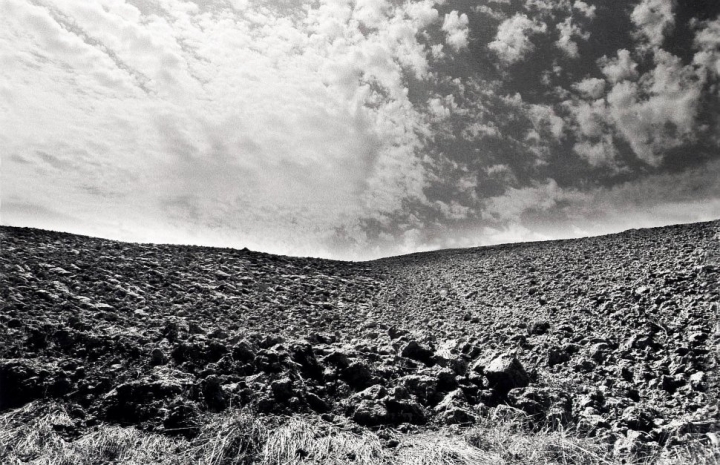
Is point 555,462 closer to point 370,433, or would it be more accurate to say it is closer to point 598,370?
point 370,433

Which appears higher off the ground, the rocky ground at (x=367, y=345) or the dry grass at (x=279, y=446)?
the rocky ground at (x=367, y=345)

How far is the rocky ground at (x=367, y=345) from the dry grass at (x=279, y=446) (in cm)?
17

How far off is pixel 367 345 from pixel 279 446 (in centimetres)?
237

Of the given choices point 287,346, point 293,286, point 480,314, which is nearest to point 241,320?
point 287,346

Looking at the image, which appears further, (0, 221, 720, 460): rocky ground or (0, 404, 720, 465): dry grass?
(0, 221, 720, 460): rocky ground

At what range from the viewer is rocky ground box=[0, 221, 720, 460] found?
418cm

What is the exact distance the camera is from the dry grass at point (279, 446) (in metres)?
3.48

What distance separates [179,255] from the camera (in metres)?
10.4

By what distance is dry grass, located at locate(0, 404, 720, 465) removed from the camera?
137 inches

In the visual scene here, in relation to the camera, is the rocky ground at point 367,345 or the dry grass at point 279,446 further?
the rocky ground at point 367,345

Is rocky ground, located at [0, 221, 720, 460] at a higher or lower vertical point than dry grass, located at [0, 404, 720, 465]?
higher

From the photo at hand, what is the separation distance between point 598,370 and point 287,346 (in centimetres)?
371

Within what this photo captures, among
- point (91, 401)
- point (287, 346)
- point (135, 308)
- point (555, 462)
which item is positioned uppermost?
point (135, 308)

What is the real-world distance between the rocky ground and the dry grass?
0.55ft
